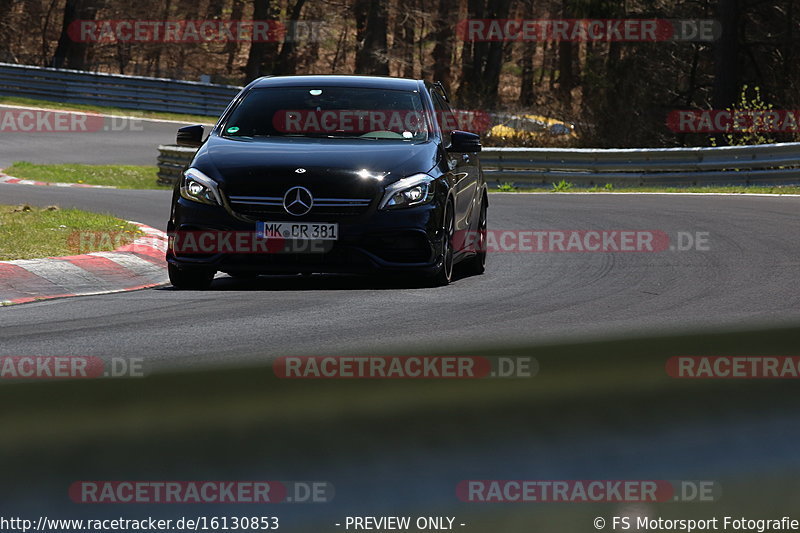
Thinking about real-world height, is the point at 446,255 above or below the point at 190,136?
below

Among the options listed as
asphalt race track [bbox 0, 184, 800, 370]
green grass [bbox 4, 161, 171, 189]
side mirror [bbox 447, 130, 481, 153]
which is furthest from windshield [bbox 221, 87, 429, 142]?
green grass [bbox 4, 161, 171, 189]

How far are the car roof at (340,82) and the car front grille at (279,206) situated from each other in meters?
1.82

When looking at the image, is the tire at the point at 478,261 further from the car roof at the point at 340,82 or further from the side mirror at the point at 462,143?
the car roof at the point at 340,82

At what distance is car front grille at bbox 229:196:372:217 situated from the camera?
884cm

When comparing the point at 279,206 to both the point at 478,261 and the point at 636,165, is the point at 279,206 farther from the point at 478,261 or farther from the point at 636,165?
the point at 636,165

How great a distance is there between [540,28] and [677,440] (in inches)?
2633

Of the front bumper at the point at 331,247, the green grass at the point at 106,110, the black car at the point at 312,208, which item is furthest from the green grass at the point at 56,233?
the green grass at the point at 106,110

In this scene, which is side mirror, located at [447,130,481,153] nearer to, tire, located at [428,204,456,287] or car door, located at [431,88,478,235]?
car door, located at [431,88,478,235]

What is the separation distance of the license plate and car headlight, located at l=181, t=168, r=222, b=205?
0.37 m

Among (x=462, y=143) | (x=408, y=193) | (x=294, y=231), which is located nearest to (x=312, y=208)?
(x=294, y=231)

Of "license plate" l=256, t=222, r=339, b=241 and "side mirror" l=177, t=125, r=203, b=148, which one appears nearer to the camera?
"license plate" l=256, t=222, r=339, b=241

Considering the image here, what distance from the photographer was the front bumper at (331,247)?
885 centimetres

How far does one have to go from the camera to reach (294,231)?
8812mm

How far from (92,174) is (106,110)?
17.2m
